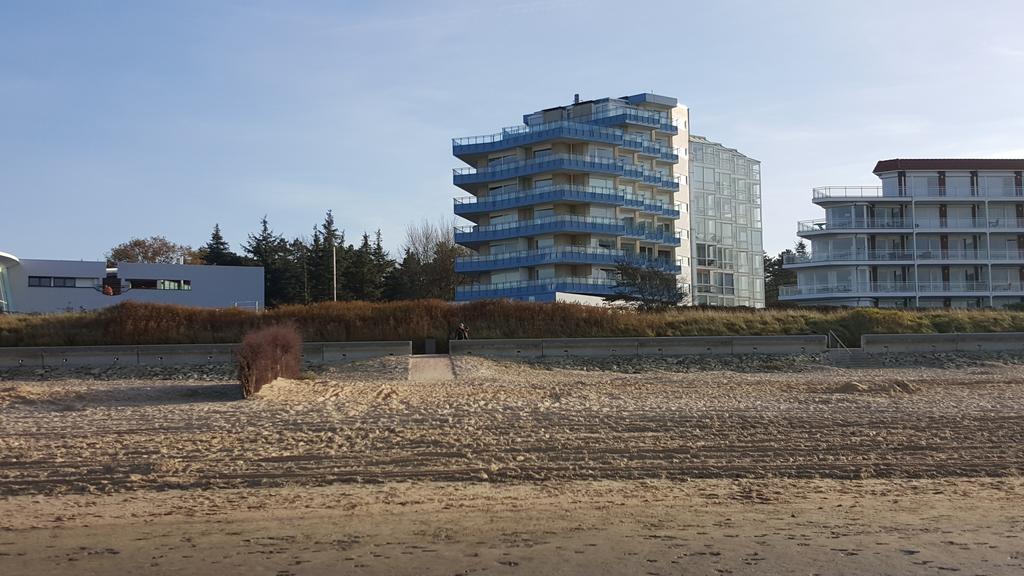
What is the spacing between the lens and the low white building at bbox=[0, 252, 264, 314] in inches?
2702

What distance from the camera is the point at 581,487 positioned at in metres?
12.2

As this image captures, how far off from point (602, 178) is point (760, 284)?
3303 centimetres

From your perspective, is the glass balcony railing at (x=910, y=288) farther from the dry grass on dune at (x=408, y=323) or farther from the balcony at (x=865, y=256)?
the dry grass on dune at (x=408, y=323)

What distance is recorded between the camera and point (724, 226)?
97875 millimetres

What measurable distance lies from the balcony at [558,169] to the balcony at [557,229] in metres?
3.85

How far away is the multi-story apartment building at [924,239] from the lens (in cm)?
8250

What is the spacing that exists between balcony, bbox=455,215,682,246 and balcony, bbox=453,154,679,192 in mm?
3845

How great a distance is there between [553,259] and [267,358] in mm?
51703

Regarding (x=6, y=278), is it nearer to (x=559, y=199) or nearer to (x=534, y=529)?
(x=559, y=199)

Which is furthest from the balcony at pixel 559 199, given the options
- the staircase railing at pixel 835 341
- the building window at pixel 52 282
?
the staircase railing at pixel 835 341

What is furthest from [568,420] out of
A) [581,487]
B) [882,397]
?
[882,397]

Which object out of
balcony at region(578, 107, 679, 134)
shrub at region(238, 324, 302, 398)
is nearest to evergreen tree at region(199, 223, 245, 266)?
balcony at region(578, 107, 679, 134)

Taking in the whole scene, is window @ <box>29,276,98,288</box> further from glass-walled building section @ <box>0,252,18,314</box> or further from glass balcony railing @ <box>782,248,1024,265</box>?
glass balcony railing @ <box>782,248,1024,265</box>

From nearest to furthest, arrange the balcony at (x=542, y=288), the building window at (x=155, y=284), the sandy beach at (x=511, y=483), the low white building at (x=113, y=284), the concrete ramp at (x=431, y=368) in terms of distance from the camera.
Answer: the sandy beach at (x=511, y=483) < the concrete ramp at (x=431, y=368) < the low white building at (x=113, y=284) < the building window at (x=155, y=284) < the balcony at (x=542, y=288)
